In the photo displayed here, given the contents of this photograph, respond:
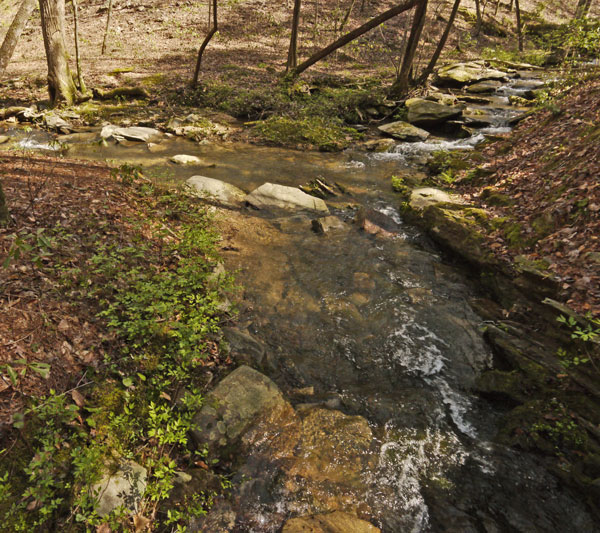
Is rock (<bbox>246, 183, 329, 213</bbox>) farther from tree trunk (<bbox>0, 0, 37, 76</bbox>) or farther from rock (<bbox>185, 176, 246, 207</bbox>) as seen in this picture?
tree trunk (<bbox>0, 0, 37, 76</bbox>)

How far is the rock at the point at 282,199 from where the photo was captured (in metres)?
8.86

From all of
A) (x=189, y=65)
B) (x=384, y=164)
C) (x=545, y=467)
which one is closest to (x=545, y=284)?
(x=545, y=467)

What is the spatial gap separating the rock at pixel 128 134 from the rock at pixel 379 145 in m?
8.68

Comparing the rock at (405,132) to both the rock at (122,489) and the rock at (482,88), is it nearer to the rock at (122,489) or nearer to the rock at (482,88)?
the rock at (482,88)

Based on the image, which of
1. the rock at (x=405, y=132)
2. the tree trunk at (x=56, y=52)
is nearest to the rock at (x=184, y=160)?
the tree trunk at (x=56, y=52)

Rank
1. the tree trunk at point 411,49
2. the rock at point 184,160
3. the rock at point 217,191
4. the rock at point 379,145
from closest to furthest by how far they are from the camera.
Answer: the rock at point 217,191 < the rock at point 184,160 < the rock at point 379,145 < the tree trunk at point 411,49

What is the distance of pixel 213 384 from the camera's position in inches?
152

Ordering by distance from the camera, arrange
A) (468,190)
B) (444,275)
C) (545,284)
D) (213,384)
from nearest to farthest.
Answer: (213,384)
(545,284)
(444,275)
(468,190)

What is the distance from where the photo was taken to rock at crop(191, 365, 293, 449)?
133 inches

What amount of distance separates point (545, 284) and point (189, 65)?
25.4 metres

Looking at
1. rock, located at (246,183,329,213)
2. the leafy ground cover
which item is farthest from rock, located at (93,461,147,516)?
rock, located at (246,183,329,213)

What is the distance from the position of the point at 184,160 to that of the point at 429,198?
7823 millimetres

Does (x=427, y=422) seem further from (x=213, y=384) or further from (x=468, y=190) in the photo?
(x=468, y=190)

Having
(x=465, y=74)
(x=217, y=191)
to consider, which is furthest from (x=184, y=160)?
(x=465, y=74)
